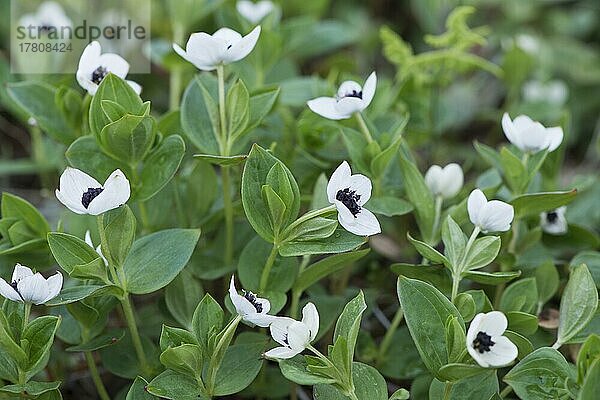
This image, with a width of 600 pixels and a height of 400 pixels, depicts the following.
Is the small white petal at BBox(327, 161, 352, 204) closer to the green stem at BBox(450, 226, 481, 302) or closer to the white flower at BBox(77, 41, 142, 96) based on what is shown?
the green stem at BBox(450, 226, 481, 302)

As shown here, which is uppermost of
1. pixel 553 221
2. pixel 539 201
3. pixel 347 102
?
pixel 347 102

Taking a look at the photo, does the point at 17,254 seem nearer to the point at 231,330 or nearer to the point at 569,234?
the point at 231,330

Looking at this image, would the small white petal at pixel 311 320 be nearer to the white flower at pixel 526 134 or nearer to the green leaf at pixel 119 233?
the green leaf at pixel 119 233

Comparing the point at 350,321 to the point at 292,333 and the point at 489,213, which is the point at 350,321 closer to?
the point at 292,333

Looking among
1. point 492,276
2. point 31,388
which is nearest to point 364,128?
point 492,276

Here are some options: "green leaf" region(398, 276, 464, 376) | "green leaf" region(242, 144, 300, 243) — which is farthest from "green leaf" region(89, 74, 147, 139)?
"green leaf" region(398, 276, 464, 376)

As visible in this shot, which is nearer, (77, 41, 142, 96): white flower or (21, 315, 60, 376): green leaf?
(21, 315, 60, 376): green leaf

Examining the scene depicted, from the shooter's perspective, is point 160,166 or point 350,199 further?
point 160,166
